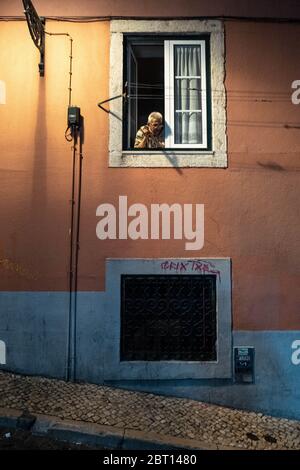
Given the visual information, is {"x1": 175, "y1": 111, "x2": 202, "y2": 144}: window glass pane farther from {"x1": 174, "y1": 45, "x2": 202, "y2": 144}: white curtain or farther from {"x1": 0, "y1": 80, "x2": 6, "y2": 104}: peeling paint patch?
{"x1": 0, "y1": 80, "x2": 6, "y2": 104}: peeling paint patch

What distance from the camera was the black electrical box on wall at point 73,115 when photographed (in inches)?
211

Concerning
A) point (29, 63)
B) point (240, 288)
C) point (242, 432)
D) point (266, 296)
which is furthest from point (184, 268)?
point (29, 63)

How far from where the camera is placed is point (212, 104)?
556 cm

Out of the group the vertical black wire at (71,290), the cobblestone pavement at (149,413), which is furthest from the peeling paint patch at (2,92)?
the cobblestone pavement at (149,413)

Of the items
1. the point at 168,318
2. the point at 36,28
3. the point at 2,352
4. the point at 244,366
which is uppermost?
the point at 36,28

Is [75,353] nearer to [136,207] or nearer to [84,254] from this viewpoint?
[84,254]

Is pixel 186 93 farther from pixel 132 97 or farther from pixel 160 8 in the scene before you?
pixel 160 8

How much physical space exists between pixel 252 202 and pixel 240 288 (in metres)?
1.24

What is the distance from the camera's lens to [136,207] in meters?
5.44

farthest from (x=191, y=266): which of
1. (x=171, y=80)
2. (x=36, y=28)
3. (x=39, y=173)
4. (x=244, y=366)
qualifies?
A: (x=36, y=28)

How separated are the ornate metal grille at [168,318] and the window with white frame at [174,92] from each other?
6.64 ft

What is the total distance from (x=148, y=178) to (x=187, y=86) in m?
1.60
